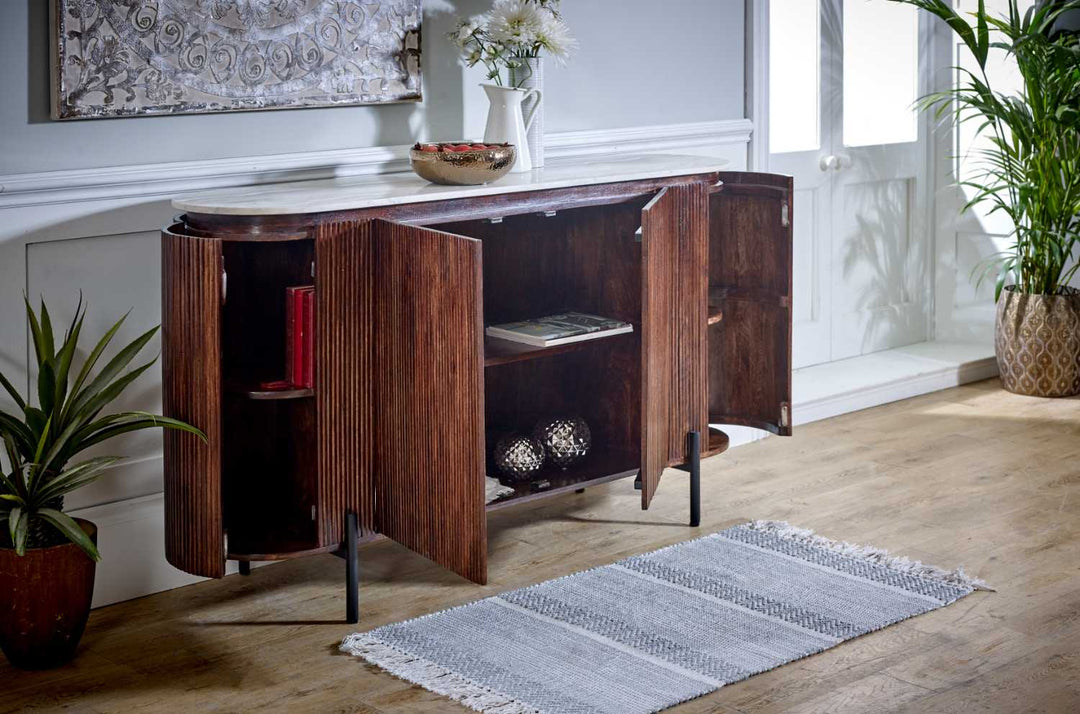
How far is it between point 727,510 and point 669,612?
2.65 feet

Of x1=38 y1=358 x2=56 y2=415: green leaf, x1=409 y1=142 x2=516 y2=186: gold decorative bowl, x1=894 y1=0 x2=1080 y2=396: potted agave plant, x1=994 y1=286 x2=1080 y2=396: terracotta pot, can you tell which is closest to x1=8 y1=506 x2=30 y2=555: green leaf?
x1=38 y1=358 x2=56 y2=415: green leaf

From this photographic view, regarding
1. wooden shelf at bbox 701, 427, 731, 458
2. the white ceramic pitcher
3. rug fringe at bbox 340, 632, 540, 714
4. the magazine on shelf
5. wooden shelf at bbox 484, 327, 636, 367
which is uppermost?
the white ceramic pitcher

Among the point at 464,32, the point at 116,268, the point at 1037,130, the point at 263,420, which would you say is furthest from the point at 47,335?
the point at 1037,130

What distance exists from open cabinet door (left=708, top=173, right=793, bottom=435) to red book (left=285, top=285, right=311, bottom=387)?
1.26 metres

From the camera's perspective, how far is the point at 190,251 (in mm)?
2865

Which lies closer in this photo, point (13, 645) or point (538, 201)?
point (13, 645)

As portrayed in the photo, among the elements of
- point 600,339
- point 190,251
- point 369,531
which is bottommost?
point 369,531

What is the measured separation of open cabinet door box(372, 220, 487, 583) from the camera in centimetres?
292

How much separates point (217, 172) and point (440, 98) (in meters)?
0.70

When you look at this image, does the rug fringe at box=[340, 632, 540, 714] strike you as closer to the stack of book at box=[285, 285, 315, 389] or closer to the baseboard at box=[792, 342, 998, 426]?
the stack of book at box=[285, 285, 315, 389]

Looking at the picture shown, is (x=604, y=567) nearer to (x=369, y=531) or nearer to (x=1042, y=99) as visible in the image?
(x=369, y=531)

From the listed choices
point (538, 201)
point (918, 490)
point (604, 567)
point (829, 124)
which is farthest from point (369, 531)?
point (829, 124)

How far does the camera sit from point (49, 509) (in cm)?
281

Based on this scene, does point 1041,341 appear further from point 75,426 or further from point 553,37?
point 75,426
